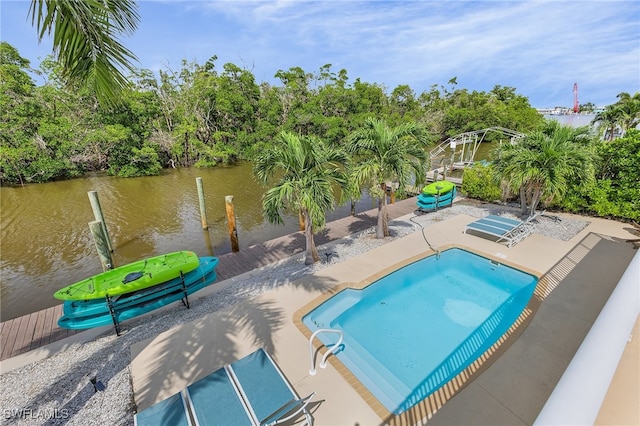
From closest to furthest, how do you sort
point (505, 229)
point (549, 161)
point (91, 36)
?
1. point (91, 36)
2. point (549, 161)
3. point (505, 229)

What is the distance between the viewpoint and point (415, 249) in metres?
10.5

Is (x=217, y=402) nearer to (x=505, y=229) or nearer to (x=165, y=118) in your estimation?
(x=505, y=229)

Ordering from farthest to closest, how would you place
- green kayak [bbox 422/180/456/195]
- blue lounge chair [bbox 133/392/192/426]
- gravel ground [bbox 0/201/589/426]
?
1. green kayak [bbox 422/180/456/195]
2. gravel ground [bbox 0/201/589/426]
3. blue lounge chair [bbox 133/392/192/426]

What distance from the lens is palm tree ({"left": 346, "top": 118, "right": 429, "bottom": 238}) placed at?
949 centimetres

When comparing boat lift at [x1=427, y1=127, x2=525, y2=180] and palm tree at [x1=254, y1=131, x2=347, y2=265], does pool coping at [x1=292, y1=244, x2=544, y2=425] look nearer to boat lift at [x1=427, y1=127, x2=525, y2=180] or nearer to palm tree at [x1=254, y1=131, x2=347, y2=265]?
palm tree at [x1=254, y1=131, x2=347, y2=265]

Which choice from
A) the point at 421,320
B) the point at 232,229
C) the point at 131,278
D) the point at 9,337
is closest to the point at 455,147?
the point at 421,320

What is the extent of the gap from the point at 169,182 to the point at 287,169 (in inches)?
833

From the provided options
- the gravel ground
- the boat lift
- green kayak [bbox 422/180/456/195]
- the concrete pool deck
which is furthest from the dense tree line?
the gravel ground

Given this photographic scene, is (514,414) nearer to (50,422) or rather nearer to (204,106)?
(50,422)

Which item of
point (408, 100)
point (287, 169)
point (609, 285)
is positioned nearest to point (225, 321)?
point (287, 169)

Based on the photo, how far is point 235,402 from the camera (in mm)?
4531

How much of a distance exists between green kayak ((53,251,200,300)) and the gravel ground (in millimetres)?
1042

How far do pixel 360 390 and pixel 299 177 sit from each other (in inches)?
221

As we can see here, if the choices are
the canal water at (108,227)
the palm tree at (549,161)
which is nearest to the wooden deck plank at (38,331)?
the canal water at (108,227)
